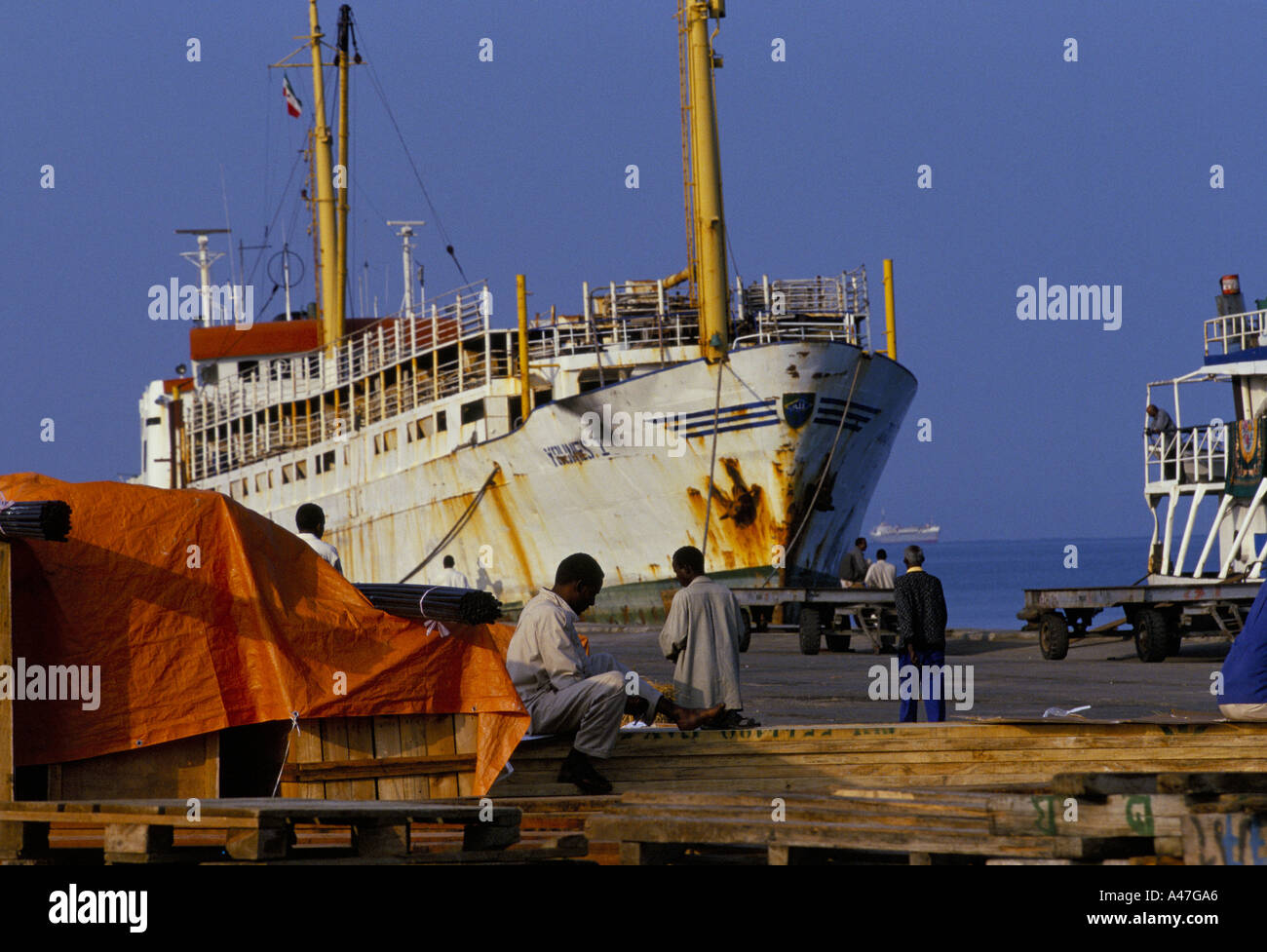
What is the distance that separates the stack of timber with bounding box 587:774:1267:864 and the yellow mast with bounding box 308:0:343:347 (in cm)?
3673

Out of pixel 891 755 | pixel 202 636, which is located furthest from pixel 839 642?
pixel 202 636

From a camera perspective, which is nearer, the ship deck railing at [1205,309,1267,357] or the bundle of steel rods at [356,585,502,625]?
the bundle of steel rods at [356,585,502,625]

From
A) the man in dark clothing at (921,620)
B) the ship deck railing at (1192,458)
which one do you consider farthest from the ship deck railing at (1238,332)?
the man in dark clothing at (921,620)

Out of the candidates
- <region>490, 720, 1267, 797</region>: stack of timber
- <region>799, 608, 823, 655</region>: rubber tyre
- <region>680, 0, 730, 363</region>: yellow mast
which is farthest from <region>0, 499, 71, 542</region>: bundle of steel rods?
<region>680, 0, 730, 363</region>: yellow mast

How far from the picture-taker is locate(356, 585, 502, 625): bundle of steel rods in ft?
24.8

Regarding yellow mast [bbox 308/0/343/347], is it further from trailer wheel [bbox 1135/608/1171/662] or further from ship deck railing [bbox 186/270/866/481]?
trailer wheel [bbox 1135/608/1171/662]

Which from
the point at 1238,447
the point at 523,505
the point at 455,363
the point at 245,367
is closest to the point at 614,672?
the point at 1238,447

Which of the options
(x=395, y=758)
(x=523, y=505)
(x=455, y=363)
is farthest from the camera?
(x=455, y=363)

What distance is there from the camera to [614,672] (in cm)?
815

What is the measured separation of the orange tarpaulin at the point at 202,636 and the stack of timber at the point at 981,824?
136cm

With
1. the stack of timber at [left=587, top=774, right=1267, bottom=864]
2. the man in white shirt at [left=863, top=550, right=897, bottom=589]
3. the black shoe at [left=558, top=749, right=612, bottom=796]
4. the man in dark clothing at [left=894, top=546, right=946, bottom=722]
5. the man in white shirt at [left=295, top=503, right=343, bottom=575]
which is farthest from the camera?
the man in white shirt at [left=863, top=550, right=897, bottom=589]

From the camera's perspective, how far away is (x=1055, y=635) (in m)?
20.7
